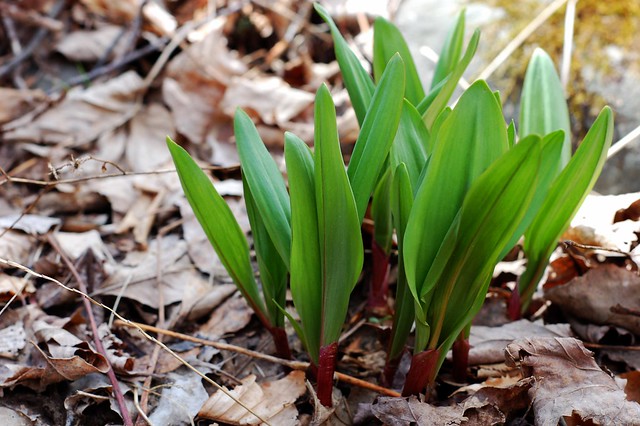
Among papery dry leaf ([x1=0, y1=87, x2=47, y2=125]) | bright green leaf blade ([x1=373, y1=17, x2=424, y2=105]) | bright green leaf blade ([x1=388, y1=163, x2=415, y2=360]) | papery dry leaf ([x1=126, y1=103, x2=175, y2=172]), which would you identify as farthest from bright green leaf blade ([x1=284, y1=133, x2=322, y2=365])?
papery dry leaf ([x1=0, y1=87, x2=47, y2=125])

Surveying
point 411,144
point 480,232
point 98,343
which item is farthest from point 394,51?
point 98,343

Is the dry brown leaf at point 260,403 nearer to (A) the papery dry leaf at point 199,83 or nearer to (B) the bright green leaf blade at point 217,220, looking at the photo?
(B) the bright green leaf blade at point 217,220

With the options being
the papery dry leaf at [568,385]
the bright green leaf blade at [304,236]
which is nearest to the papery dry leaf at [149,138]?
the bright green leaf blade at [304,236]

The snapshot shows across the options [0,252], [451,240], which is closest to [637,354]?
[451,240]

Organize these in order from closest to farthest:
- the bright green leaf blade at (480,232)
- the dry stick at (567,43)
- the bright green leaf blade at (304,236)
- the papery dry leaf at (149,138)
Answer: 1. the bright green leaf blade at (480,232)
2. the bright green leaf blade at (304,236)
3. the dry stick at (567,43)
4. the papery dry leaf at (149,138)

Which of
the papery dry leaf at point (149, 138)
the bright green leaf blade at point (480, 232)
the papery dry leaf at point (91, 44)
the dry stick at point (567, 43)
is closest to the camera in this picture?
the bright green leaf blade at point (480, 232)

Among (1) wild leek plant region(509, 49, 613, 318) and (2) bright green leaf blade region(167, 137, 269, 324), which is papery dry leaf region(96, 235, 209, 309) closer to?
(2) bright green leaf blade region(167, 137, 269, 324)

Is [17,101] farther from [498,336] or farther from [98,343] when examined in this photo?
[498,336]
